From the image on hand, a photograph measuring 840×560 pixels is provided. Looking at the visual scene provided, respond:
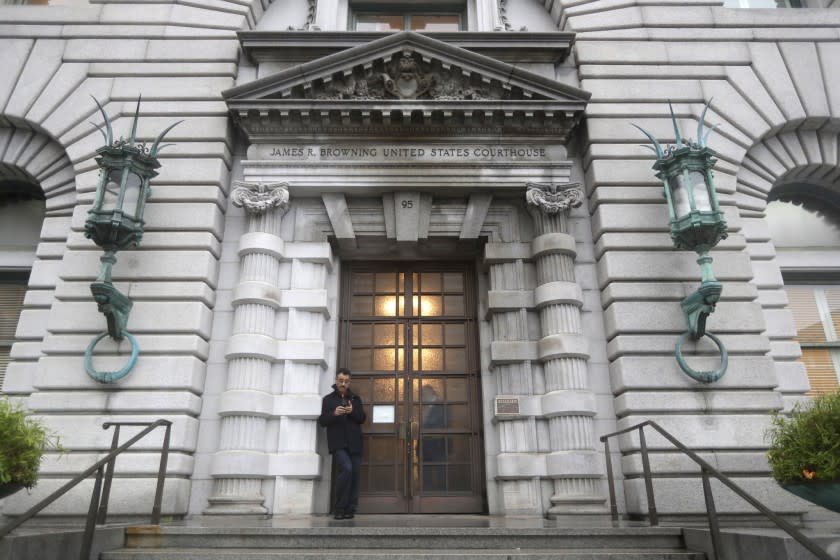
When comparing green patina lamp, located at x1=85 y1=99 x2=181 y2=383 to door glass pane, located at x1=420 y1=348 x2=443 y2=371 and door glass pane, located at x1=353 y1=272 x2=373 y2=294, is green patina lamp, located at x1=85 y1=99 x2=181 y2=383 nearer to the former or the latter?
door glass pane, located at x1=353 y1=272 x2=373 y2=294

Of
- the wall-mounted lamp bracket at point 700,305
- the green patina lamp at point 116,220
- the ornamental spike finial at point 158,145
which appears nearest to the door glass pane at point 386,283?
A: the green patina lamp at point 116,220

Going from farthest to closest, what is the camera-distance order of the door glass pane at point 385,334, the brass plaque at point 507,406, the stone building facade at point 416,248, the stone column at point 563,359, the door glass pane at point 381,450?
the door glass pane at point 385,334 → the door glass pane at point 381,450 → the brass plaque at point 507,406 → the stone building facade at point 416,248 → the stone column at point 563,359

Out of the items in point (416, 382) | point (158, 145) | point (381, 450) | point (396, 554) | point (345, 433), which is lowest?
point (396, 554)

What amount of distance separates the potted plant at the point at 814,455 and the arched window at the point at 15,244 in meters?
13.1

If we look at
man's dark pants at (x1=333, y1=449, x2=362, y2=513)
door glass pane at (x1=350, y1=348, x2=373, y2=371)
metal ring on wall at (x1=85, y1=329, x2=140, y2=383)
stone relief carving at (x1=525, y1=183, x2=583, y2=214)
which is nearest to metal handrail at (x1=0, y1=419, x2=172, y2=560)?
metal ring on wall at (x1=85, y1=329, x2=140, y2=383)

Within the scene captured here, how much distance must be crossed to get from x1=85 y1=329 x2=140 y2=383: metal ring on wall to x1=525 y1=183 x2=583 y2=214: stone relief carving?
765 centimetres

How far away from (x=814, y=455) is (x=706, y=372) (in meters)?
4.02

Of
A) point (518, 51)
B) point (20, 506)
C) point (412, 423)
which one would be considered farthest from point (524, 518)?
point (518, 51)

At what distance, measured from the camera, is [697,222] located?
9.43 meters

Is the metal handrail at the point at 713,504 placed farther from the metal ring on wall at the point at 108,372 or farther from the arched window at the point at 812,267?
the metal ring on wall at the point at 108,372

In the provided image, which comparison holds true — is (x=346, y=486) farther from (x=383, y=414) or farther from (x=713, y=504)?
(x=713, y=504)

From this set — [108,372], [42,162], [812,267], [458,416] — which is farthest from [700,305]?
[42,162]

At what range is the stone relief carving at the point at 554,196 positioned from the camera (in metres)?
10.8

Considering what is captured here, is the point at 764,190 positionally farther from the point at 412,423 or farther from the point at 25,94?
the point at 25,94
